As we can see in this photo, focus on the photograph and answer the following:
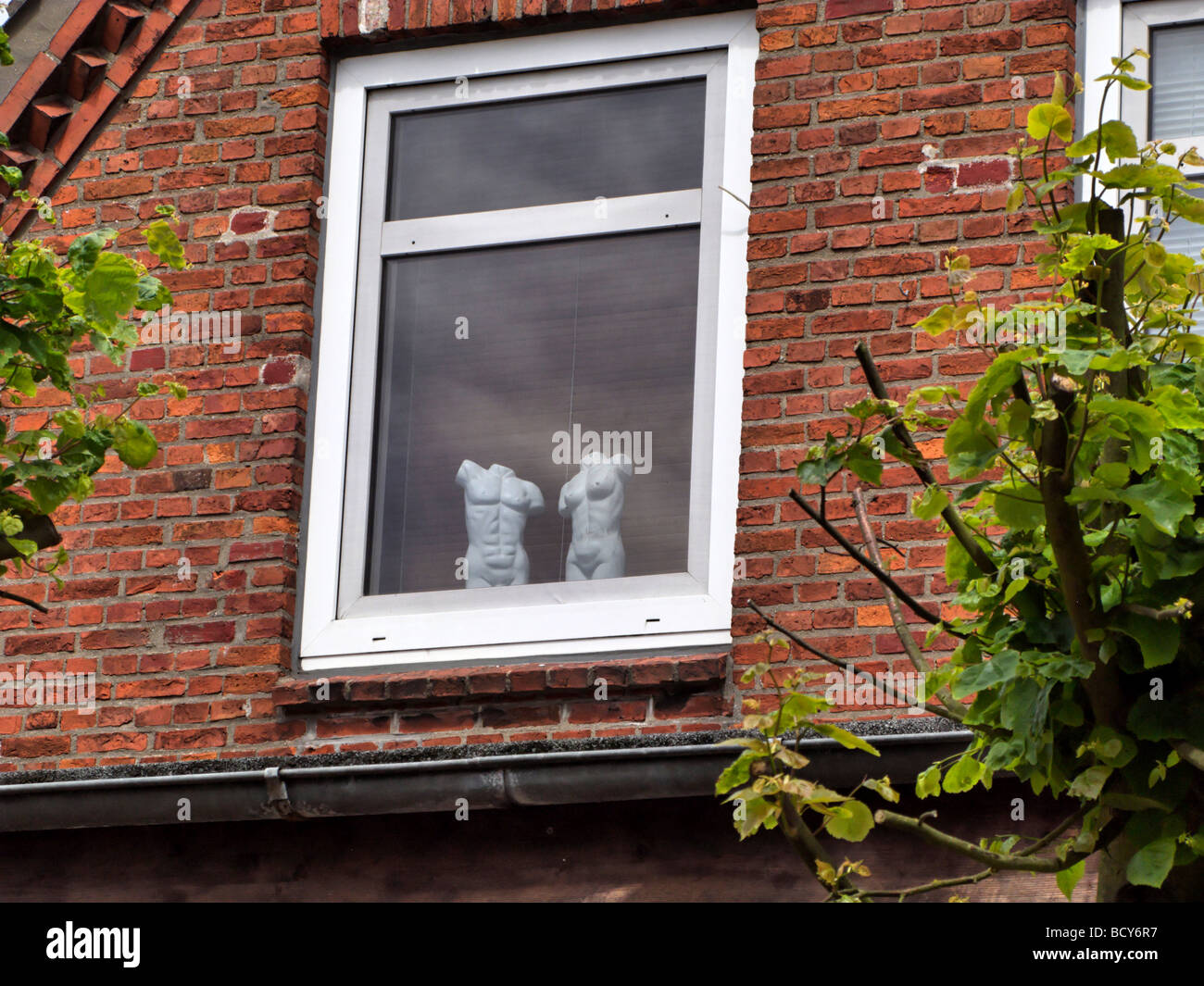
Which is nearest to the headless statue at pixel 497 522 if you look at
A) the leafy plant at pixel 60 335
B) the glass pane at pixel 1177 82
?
the leafy plant at pixel 60 335

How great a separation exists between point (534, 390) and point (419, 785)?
1572mm

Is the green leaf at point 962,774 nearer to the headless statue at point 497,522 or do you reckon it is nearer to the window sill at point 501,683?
the window sill at point 501,683

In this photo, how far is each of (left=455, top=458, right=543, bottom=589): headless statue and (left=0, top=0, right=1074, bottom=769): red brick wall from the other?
44cm

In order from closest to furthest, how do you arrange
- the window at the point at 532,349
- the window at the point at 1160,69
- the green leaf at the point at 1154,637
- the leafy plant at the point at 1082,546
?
the leafy plant at the point at 1082,546
the green leaf at the point at 1154,637
the window at the point at 1160,69
the window at the point at 532,349

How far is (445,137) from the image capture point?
6867mm

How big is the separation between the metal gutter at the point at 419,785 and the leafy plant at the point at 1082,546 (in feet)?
4.84

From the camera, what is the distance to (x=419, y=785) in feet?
17.9

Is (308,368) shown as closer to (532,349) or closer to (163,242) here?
(532,349)

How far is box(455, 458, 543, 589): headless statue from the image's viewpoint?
630 centimetres

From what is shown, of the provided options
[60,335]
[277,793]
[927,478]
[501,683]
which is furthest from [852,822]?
[501,683]

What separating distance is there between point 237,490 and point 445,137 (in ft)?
Answer: 4.85

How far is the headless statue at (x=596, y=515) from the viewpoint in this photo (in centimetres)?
621

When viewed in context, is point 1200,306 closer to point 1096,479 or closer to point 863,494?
point 863,494
